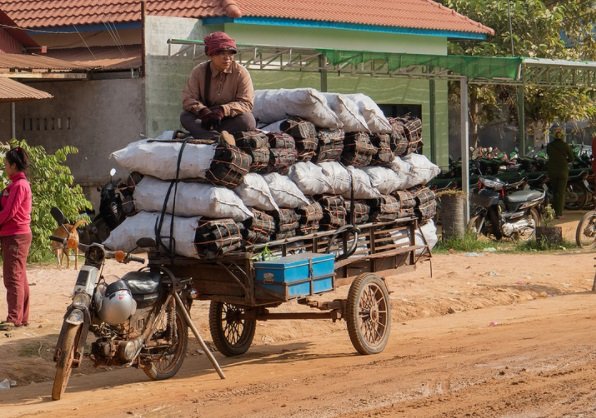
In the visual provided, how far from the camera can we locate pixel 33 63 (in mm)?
19594

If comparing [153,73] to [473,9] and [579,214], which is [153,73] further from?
[473,9]

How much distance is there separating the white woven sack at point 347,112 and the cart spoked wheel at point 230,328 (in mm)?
1962

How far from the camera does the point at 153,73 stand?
2005 cm

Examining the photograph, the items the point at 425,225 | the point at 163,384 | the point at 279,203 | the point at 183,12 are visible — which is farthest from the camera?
the point at 183,12

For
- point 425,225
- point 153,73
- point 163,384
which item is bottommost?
point 163,384

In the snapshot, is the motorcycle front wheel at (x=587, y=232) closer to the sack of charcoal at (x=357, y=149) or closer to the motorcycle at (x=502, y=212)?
the motorcycle at (x=502, y=212)

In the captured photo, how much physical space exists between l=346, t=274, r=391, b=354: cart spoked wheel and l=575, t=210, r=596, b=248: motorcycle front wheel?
9.68m

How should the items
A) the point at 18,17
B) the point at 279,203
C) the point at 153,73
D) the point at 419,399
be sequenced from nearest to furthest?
the point at 419,399, the point at 279,203, the point at 153,73, the point at 18,17

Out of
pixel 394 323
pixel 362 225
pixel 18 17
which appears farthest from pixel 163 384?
pixel 18 17

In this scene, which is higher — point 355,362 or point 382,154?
point 382,154

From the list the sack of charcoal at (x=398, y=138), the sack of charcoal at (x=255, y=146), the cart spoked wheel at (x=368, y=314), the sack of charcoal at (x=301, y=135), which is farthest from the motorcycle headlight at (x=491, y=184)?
the sack of charcoal at (x=255, y=146)

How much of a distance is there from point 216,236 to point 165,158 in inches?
32.2

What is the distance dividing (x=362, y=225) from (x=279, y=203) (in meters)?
1.11

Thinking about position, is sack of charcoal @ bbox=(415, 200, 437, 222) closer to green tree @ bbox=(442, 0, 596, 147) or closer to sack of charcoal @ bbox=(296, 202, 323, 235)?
sack of charcoal @ bbox=(296, 202, 323, 235)
